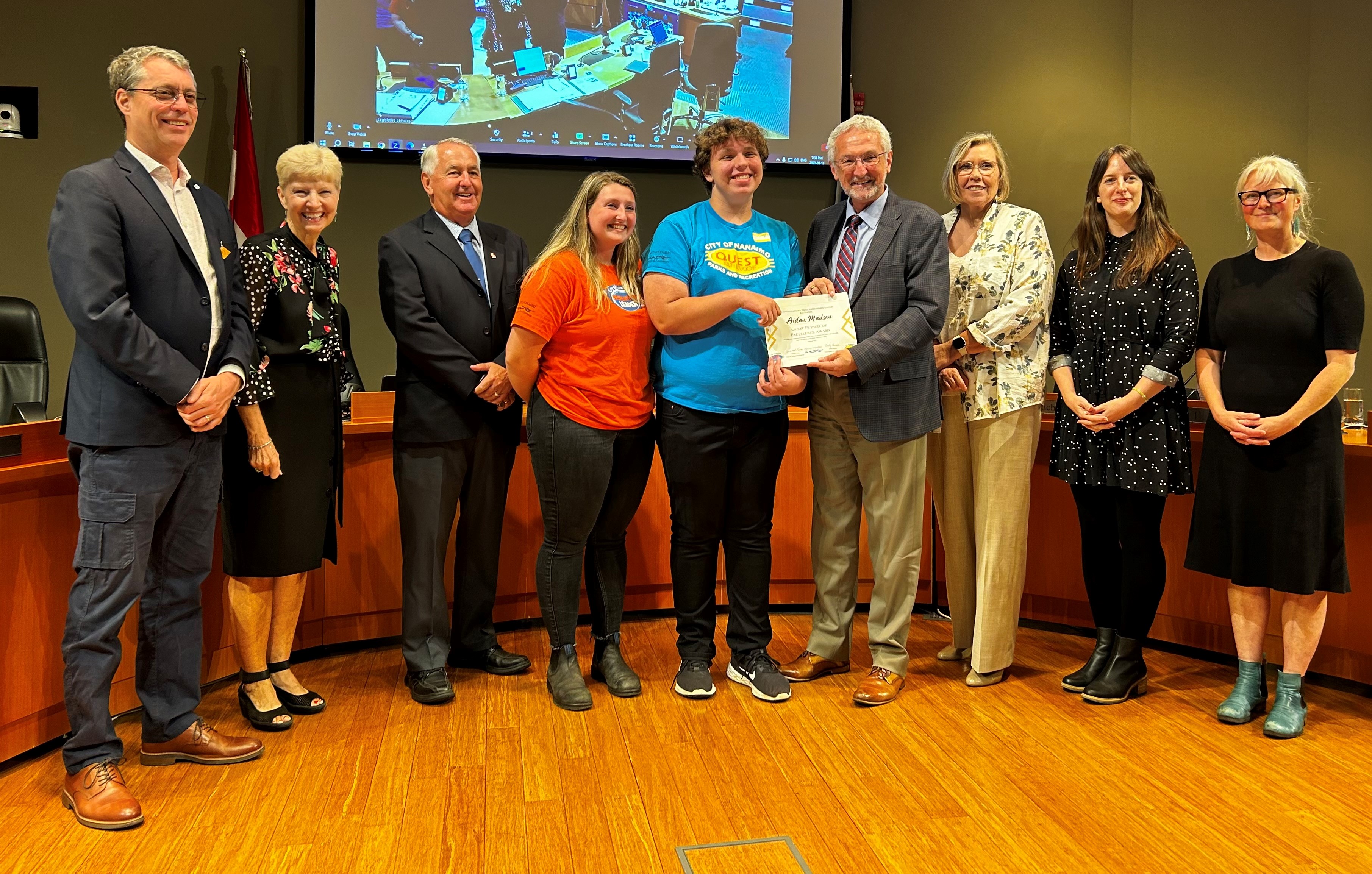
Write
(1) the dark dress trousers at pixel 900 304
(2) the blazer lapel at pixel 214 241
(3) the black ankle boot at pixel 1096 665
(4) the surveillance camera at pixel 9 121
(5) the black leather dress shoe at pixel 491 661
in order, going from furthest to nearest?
1. (4) the surveillance camera at pixel 9 121
2. (5) the black leather dress shoe at pixel 491 661
3. (3) the black ankle boot at pixel 1096 665
4. (1) the dark dress trousers at pixel 900 304
5. (2) the blazer lapel at pixel 214 241

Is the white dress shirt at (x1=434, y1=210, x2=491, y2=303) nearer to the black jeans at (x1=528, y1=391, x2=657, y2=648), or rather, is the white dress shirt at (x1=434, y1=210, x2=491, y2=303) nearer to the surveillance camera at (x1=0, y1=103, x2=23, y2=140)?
the black jeans at (x1=528, y1=391, x2=657, y2=648)

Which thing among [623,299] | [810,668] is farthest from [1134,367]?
[623,299]

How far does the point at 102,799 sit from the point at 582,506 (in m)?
1.41

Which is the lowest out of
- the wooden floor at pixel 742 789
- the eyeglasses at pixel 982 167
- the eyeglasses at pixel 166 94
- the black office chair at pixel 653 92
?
the wooden floor at pixel 742 789

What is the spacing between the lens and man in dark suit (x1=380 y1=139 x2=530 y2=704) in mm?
3117

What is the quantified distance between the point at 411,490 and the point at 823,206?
356cm

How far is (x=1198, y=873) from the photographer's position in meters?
2.08

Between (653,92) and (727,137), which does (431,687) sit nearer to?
(727,137)

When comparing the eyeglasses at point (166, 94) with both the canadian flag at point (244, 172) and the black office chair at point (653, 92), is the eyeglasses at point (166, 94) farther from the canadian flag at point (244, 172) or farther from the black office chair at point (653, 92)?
the black office chair at point (653, 92)

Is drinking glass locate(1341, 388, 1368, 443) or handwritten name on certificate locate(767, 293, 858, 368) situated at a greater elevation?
handwritten name on certificate locate(767, 293, 858, 368)

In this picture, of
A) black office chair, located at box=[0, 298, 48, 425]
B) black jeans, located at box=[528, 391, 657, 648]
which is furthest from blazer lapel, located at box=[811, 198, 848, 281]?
black office chair, located at box=[0, 298, 48, 425]

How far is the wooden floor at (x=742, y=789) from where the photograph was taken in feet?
7.07

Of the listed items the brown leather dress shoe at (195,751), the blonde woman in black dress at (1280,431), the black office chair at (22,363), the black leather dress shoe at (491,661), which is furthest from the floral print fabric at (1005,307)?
the black office chair at (22,363)

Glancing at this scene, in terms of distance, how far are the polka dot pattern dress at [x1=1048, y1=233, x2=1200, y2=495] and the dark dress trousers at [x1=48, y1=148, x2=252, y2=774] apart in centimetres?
256
